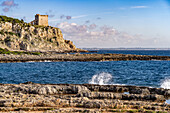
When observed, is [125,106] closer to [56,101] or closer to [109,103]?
[109,103]

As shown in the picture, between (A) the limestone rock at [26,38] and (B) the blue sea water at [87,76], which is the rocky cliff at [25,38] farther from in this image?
(B) the blue sea water at [87,76]

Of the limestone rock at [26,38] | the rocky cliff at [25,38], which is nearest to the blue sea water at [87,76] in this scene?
the rocky cliff at [25,38]

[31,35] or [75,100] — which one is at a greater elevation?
[31,35]

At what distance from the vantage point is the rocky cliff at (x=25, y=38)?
162 m

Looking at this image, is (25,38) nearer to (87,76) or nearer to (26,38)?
(26,38)

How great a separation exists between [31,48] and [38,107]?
161 m

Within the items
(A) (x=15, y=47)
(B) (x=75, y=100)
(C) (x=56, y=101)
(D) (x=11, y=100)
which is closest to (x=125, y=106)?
(B) (x=75, y=100)

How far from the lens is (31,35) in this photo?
595 feet

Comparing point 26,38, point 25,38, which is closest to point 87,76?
point 25,38

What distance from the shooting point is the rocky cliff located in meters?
162

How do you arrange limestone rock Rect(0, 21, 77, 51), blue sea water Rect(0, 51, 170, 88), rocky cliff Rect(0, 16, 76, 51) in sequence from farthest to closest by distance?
limestone rock Rect(0, 21, 77, 51) → rocky cliff Rect(0, 16, 76, 51) → blue sea water Rect(0, 51, 170, 88)

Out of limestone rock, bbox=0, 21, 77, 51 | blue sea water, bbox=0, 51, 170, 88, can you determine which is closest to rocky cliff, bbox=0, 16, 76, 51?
limestone rock, bbox=0, 21, 77, 51

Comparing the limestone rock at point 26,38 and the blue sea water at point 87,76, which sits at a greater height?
the limestone rock at point 26,38

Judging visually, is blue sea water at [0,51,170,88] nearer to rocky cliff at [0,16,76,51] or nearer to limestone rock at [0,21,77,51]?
rocky cliff at [0,16,76,51]
